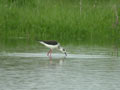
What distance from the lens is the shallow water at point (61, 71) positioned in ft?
38.2

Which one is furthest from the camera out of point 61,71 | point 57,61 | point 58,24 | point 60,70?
point 58,24

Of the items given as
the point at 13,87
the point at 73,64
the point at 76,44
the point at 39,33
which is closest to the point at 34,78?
the point at 13,87

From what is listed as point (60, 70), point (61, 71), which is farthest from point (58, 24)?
point (61, 71)

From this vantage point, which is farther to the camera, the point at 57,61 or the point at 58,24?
the point at 58,24

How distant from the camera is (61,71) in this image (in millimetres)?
13945

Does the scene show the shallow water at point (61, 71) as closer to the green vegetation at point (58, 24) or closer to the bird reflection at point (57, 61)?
the bird reflection at point (57, 61)

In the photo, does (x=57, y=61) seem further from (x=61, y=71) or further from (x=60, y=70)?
(x=61, y=71)

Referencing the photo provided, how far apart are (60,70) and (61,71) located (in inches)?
8.4

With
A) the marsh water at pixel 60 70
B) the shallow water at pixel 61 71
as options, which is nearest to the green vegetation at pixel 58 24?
the marsh water at pixel 60 70

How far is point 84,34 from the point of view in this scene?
24562 millimetres

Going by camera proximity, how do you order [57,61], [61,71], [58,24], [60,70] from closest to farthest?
1. [61,71]
2. [60,70]
3. [57,61]
4. [58,24]

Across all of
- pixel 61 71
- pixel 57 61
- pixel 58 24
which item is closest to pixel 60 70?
pixel 61 71

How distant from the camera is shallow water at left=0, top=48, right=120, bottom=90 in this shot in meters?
11.6

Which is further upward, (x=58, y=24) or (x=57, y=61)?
(x=58, y=24)
